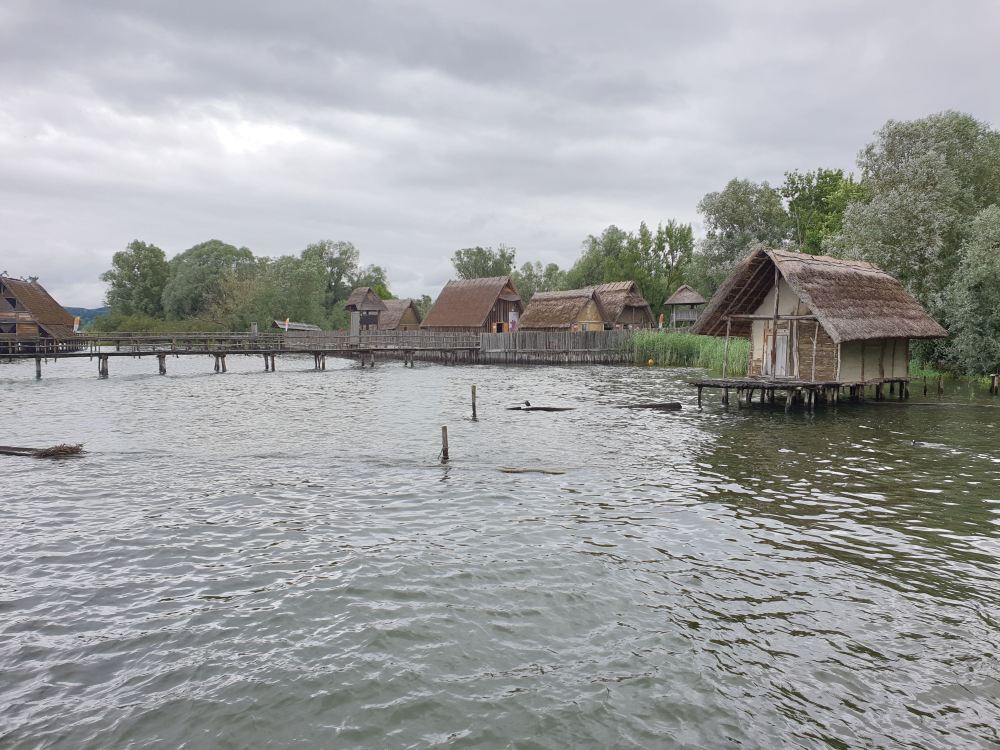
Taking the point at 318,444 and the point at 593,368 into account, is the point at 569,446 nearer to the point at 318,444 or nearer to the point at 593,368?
the point at 318,444

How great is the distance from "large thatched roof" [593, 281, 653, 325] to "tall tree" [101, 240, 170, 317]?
64556 millimetres

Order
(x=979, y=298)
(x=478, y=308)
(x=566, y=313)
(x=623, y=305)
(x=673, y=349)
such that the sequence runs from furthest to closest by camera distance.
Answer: (x=478, y=308) → (x=623, y=305) → (x=566, y=313) → (x=673, y=349) → (x=979, y=298)

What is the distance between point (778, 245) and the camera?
54.6m

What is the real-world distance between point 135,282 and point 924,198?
95183 mm

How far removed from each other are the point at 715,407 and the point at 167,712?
2268 centimetres

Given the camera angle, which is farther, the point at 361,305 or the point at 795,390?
the point at 361,305

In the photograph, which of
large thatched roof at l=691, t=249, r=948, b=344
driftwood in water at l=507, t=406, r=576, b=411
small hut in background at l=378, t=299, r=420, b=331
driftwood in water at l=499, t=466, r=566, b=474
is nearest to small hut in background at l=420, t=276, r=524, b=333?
small hut in background at l=378, t=299, r=420, b=331

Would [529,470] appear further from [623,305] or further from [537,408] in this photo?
[623,305]

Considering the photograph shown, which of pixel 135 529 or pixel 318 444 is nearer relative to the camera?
pixel 135 529

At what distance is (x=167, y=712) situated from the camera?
5.71 m

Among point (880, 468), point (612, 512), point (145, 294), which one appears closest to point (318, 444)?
point (612, 512)

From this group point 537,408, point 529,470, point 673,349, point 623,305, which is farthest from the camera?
point 623,305

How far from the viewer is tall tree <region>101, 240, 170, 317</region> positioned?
9238cm

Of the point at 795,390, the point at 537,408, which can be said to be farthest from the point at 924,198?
the point at 537,408
